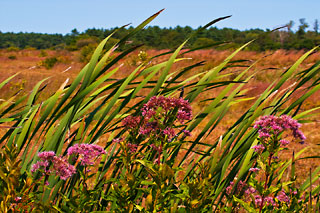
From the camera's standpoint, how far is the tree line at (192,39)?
5.51 ft

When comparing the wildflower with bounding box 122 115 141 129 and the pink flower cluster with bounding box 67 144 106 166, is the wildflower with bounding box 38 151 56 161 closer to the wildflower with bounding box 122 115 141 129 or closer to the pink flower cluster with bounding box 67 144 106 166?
the pink flower cluster with bounding box 67 144 106 166

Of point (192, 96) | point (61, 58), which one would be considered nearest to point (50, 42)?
point (61, 58)

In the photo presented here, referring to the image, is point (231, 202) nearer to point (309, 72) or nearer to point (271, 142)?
point (271, 142)

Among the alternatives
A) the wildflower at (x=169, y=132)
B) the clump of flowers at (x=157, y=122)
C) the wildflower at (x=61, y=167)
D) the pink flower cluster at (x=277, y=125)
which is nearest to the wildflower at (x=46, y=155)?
the wildflower at (x=61, y=167)

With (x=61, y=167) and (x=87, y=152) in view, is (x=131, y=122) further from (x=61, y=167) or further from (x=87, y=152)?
(x=61, y=167)

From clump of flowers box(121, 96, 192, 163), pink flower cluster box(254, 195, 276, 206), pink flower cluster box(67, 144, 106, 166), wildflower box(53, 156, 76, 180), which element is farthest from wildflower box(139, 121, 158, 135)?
pink flower cluster box(254, 195, 276, 206)

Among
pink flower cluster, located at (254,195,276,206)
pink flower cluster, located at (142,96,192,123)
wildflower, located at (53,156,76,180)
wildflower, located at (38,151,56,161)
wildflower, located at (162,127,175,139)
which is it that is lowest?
pink flower cluster, located at (254,195,276,206)

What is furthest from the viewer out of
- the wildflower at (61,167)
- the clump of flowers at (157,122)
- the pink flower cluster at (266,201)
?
the pink flower cluster at (266,201)

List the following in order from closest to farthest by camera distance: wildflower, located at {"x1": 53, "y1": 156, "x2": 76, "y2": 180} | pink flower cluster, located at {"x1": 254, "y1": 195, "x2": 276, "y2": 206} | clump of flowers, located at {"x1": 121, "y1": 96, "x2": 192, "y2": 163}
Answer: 1. wildflower, located at {"x1": 53, "y1": 156, "x2": 76, "y2": 180}
2. clump of flowers, located at {"x1": 121, "y1": 96, "x2": 192, "y2": 163}
3. pink flower cluster, located at {"x1": 254, "y1": 195, "x2": 276, "y2": 206}

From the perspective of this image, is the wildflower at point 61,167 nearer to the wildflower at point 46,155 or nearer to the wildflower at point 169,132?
the wildflower at point 46,155

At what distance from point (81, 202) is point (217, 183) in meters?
0.55

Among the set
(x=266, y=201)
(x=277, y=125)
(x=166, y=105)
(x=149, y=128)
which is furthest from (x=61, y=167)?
(x=266, y=201)

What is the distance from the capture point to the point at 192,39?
1.39 meters

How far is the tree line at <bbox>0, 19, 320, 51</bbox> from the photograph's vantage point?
1.68 meters
